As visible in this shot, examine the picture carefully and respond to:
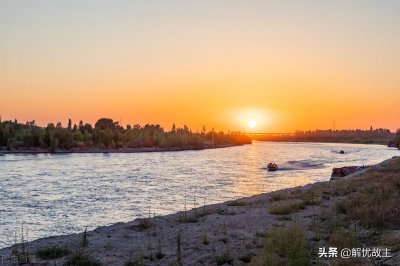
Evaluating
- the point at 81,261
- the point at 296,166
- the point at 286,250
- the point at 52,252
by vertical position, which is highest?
the point at 286,250

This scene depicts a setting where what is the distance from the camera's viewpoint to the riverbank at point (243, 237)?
13.9 meters

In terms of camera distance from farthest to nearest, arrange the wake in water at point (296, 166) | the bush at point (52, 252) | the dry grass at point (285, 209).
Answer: the wake in water at point (296, 166) → the dry grass at point (285, 209) → the bush at point (52, 252)

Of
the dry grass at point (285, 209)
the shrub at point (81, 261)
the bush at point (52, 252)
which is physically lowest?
the bush at point (52, 252)

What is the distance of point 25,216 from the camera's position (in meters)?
30.5

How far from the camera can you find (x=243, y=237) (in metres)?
17.4

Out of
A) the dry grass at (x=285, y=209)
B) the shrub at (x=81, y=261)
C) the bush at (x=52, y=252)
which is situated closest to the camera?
the shrub at (x=81, y=261)

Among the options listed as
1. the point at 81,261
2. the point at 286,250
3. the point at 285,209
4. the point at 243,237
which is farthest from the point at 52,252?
the point at 285,209

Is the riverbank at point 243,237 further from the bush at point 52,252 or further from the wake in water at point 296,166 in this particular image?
the wake in water at point 296,166

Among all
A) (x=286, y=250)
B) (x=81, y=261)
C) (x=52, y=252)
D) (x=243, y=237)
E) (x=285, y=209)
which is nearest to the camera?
(x=286, y=250)

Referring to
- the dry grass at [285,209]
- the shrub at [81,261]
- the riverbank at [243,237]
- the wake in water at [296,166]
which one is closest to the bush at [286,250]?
the riverbank at [243,237]

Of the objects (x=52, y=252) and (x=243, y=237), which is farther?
(x=243, y=237)

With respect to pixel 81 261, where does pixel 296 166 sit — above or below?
below

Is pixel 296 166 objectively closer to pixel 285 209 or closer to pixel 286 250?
pixel 285 209

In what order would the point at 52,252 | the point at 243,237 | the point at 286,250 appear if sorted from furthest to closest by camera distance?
the point at 243,237 → the point at 52,252 → the point at 286,250
